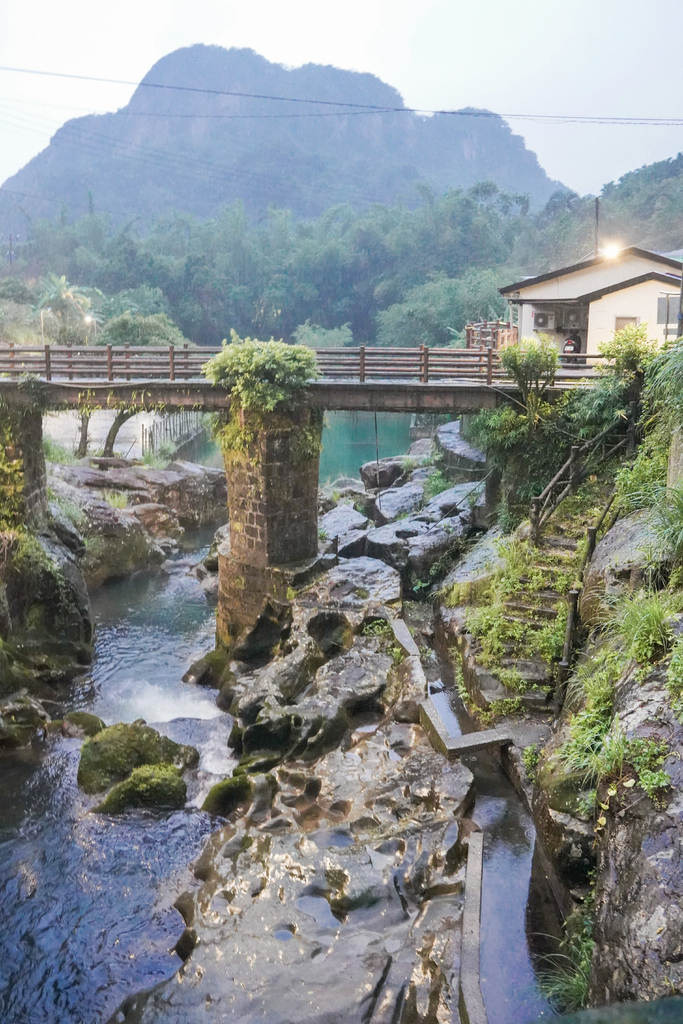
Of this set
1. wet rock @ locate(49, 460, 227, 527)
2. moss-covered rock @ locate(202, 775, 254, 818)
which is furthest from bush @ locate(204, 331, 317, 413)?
wet rock @ locate(49, 460, 227, 527)

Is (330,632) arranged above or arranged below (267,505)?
below

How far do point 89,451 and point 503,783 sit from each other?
28.4 metres

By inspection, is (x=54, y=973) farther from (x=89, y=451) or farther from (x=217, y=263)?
(x=217, y=263)

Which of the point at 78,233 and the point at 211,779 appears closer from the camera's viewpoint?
the point at 211,779

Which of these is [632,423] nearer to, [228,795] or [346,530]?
→ [346,530]

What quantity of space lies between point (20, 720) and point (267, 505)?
587 cm

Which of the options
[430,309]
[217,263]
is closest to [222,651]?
[430,309]

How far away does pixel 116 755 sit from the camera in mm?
12117

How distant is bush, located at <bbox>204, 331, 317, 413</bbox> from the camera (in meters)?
15.3

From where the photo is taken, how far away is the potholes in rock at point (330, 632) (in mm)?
13977

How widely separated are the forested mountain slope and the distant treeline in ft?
108

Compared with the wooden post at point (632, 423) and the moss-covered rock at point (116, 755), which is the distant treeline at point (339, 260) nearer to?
the wooden post at point (632, 423)

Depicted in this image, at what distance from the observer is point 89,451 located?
33.8m

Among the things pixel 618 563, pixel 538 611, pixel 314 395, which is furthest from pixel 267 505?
pixel 618 563
